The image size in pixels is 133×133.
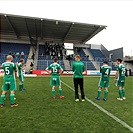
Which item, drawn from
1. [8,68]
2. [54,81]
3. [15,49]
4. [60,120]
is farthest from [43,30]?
[60,120]

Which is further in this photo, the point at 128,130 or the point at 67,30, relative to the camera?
the point at 67,30

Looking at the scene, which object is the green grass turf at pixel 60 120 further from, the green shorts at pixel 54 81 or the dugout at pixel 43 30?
the dugout at pixel 43 30

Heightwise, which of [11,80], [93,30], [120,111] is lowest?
[120,111]

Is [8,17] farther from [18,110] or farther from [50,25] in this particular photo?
[18,110]

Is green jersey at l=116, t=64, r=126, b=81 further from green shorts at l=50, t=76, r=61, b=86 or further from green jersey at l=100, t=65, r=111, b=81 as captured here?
green shorts at l=50, t=76, r=61, b=86

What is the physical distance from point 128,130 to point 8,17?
2660 centimetres

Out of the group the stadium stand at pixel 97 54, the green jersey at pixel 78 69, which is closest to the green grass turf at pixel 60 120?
the green jersey at pixel 78 69

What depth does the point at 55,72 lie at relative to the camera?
22.7ft

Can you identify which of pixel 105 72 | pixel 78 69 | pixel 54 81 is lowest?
pixel 54 81

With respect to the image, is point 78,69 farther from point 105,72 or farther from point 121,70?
point 121,70

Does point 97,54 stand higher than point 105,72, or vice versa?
point 97,54

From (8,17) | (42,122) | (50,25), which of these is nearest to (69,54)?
(50,25)

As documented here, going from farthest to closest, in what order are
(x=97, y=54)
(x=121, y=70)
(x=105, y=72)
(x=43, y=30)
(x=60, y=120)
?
(x=97, y=54), (x=43, y=30), (x=121, y=70), (x=105, y=72), (x=60, y=120)

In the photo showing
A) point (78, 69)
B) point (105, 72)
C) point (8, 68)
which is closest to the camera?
point (8, 68)
